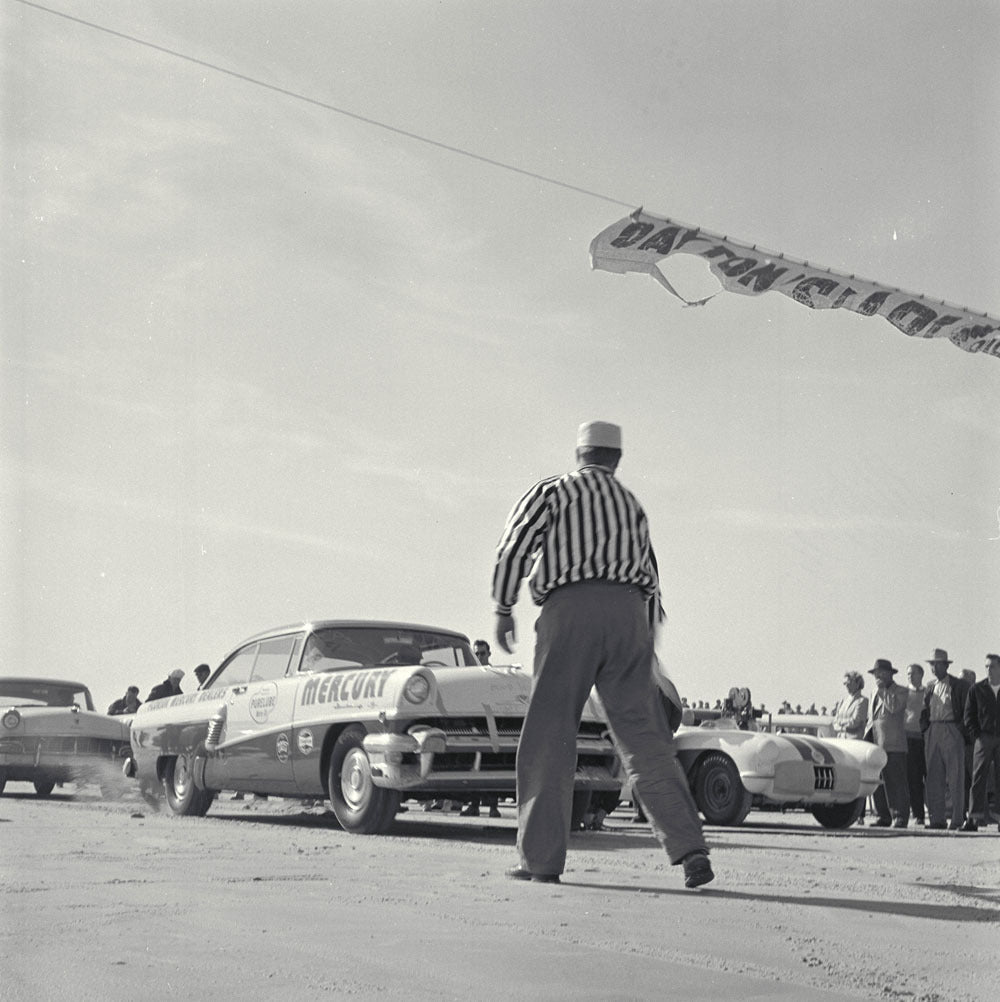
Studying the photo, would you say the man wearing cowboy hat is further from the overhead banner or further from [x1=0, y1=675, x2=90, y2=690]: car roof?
[x1=0, y1=675, x2=90, y2=690]: car roof

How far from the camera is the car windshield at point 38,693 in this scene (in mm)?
16547

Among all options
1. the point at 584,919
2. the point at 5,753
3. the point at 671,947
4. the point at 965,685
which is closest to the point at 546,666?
the point at 584,919

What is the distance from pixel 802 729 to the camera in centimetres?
1878

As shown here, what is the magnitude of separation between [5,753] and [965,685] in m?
9.69

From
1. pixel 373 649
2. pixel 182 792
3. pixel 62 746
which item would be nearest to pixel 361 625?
pixel 373 649

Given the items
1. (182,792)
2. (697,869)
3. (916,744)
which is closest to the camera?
(697,869)

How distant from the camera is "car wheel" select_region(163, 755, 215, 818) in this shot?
1111cm

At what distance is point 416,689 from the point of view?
8.76 metres

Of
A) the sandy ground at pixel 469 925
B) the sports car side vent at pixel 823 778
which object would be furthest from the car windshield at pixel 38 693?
the sandy ground at pixel 469 925

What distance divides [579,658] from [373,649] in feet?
16.0

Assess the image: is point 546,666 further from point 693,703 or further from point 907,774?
point 693,703

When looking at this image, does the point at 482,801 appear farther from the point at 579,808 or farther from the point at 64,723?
the point at 64,723

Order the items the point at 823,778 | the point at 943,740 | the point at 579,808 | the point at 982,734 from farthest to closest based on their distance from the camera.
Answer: the point at 943,740, the point at 982,734, the point at 823,778, the point at 579,808

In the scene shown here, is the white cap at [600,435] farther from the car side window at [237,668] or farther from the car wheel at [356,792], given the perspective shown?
the car side window at [237,668]
